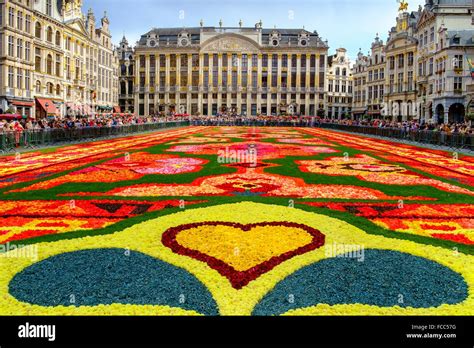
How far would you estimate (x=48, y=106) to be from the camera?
162 feet

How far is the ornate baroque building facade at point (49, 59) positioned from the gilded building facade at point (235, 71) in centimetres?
3074

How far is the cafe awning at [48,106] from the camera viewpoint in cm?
4830

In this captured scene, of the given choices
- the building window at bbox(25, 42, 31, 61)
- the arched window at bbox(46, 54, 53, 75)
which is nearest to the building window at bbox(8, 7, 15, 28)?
the building window at bbox(25, 42, 31, 61)

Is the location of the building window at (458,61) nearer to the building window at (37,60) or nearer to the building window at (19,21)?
the building window at (37,60)

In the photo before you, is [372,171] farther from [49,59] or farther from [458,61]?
[49,59]

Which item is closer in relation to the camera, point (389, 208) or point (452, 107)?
point (389, 208)

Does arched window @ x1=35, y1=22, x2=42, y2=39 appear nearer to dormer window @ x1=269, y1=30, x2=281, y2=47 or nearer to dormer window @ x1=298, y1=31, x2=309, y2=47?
dormer window @ x1=269, y1=30, x2=281, y2=47

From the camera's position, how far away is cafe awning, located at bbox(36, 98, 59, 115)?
4830 cm

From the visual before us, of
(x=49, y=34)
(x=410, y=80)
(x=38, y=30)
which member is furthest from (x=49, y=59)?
(x=410, y=80)

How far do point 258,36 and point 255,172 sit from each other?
90223 millimetres

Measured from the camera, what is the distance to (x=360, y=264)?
250 inches

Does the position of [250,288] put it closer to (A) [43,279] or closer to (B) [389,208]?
(A) [43,279]

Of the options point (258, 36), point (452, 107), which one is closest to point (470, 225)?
point (452, 107)

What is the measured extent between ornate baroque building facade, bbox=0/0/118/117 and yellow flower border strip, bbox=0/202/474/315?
31.7 m
